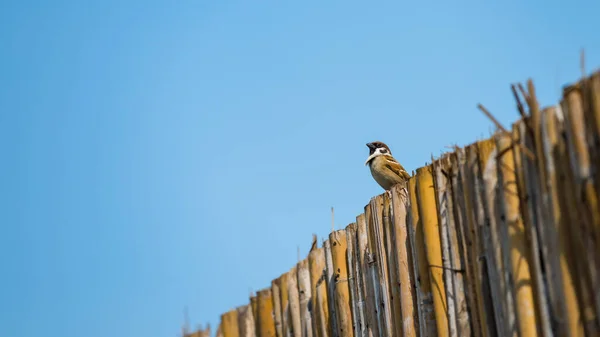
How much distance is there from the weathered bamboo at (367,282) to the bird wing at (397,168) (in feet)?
12.2

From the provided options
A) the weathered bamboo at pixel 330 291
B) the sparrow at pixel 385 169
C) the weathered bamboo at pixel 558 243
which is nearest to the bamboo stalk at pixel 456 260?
the weathered bamboo at pixel 558 243

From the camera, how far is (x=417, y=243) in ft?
21.9

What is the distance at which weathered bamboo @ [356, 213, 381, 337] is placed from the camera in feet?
23.7

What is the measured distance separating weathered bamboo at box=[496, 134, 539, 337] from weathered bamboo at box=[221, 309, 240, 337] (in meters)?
3.74

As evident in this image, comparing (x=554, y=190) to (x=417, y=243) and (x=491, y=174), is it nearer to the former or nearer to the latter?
(x=491, y=174)

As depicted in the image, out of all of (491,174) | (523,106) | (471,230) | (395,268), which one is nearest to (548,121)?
(523,106)

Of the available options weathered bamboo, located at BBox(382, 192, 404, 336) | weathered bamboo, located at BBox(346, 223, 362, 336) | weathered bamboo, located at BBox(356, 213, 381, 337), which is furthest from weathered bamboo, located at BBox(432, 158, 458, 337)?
weathered bamboo, located at BBox(346, 223, 362, 336)

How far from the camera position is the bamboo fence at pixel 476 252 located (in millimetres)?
4762

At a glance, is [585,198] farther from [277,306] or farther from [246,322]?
[246,322]

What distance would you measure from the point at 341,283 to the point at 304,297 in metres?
0.51

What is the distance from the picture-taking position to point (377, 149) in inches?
Answer: 465

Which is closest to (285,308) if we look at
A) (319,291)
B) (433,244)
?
(319,291)

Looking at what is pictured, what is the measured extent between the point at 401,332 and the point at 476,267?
3.95 feet

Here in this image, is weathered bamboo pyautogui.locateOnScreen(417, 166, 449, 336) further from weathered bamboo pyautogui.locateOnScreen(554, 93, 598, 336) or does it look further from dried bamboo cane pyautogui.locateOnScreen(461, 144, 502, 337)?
weathered bamboo pyautogui.locateOnScreen(554, 93, 598, 336)
